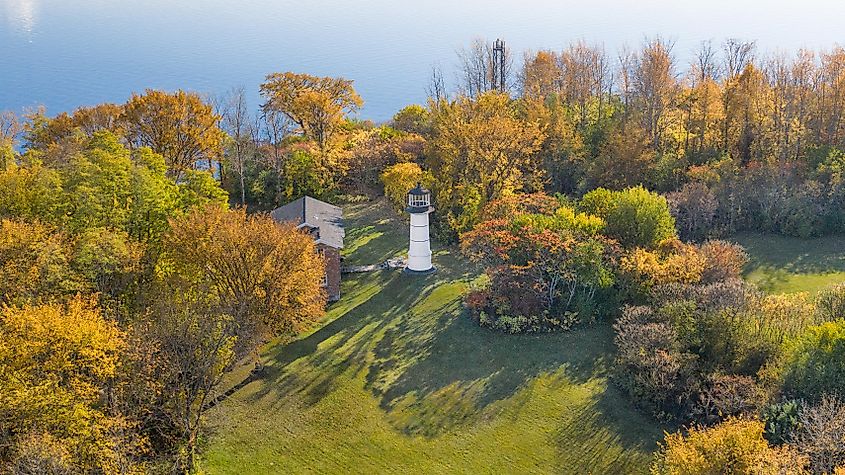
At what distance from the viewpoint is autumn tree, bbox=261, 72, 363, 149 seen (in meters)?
42.0

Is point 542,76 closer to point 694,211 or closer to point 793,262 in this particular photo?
point 694,211

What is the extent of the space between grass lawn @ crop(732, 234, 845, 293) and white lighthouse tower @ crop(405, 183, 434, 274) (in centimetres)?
1405

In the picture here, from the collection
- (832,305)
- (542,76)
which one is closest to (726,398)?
(832,305)

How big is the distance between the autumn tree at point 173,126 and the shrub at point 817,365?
28.7m

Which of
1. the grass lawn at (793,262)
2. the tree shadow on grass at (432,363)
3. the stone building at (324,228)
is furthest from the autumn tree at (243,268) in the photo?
the grass lawn at (793,262)

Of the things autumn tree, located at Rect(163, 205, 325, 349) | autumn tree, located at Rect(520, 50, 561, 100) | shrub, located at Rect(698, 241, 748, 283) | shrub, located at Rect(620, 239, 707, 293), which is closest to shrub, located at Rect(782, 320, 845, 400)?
shrub, located at Rect(620, 239, 707, 293)

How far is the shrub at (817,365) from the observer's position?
1645cm

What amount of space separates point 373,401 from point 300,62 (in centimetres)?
9621

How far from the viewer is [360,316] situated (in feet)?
85.2

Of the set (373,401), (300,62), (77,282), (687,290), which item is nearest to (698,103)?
(687,290)

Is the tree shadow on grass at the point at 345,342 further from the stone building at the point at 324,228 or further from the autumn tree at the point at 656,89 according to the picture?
the autumn tree at the point at 656,89

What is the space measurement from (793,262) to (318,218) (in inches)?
859

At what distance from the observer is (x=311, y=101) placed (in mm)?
41688

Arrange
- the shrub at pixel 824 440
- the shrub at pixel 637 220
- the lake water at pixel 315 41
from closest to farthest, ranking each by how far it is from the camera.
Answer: the shrub at pixel 824 440, the shrub at pixel 637 220, the lake water at pixel 315 41
